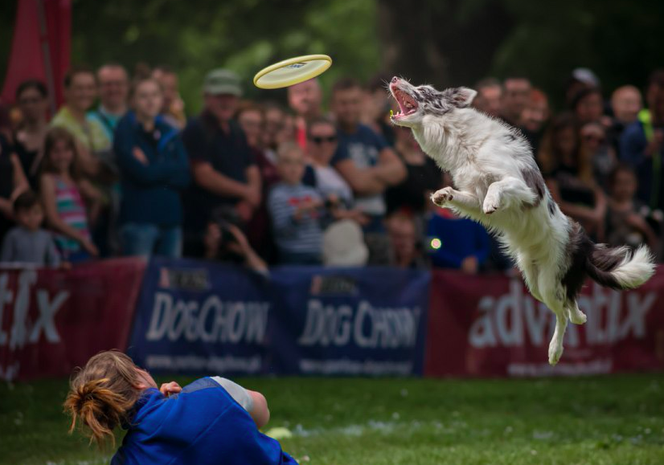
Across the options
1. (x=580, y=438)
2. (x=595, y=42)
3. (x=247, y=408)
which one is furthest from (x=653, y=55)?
(x=247, y=408)

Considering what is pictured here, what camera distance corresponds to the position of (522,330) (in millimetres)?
13133

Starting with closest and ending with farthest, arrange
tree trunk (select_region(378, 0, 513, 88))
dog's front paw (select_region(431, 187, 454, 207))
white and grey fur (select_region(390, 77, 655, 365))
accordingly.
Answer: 1. dog's front paw (select_region(431, 187, 454, 207))
2. white and grey fur (select_region(390, 77, 655, 365))
3. tree trunk (select_region(378, 0, 513, 88))

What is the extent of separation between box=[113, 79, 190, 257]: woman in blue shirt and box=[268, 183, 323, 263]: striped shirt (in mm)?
1181

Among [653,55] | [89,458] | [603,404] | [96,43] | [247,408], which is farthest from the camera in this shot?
[653,55]

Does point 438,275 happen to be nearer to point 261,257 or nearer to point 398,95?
point 261,257

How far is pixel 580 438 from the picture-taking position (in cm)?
928

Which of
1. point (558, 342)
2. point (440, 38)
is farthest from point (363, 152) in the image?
point (440, 38)

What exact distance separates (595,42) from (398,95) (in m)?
17.4

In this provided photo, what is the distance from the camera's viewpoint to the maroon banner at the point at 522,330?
508 inches

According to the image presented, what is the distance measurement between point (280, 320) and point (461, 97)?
18.9 ft

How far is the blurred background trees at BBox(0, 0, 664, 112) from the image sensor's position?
73.7ft

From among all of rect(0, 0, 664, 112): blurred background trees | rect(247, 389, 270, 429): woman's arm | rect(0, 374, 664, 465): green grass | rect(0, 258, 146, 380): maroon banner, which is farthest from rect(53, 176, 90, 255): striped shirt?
rect(0, 0, 664, 112): blurred background trees

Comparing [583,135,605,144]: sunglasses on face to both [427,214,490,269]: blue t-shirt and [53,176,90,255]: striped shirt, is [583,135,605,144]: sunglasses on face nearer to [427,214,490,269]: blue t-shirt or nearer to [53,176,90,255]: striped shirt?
[427,214,490,269]: blue t-shirt

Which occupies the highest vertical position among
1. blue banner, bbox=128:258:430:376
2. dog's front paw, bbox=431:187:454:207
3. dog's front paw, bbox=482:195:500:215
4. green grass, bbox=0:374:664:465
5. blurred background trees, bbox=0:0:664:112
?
blurred background trees, bbox=0:0:664:112
